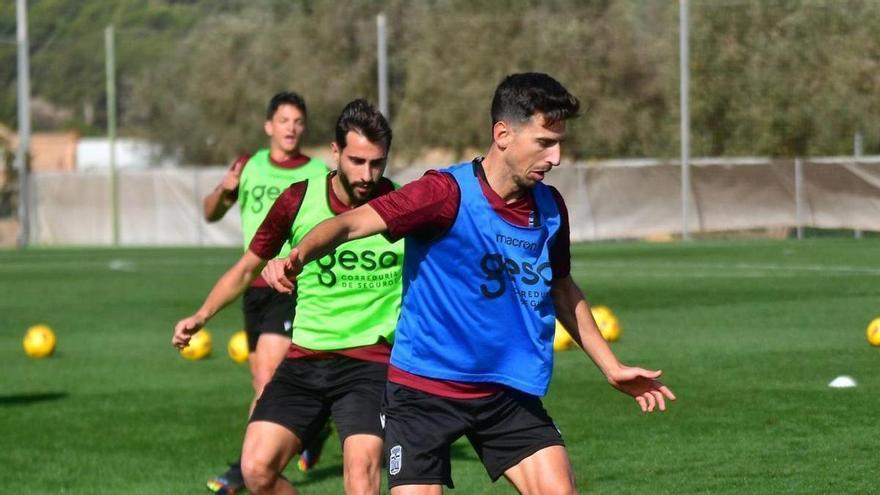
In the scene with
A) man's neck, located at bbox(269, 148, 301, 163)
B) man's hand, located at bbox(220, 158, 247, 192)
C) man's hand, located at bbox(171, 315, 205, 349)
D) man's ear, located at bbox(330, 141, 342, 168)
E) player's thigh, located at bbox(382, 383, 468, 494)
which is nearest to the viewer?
player's thigh, located at bbox(382, 383, 468, 494)

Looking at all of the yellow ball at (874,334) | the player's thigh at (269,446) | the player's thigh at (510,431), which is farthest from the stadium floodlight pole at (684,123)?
the player's thigh at (510,431)

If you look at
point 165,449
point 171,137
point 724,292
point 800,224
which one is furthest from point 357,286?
point 171,137

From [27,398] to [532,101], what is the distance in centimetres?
885

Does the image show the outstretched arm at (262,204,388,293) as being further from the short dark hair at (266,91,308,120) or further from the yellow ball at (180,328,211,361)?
the yellow ball at (180,328,211,361)

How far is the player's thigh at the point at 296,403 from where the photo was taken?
7.23 meters

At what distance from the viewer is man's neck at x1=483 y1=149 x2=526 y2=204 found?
571 cm

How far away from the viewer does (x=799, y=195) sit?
30953 mm

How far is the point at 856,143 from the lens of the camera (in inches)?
1292

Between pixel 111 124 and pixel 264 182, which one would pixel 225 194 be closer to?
pixel 264 182

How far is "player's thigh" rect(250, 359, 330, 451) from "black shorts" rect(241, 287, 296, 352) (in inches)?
72.3

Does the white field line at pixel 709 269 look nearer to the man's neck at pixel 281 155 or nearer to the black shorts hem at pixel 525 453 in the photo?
the man's neck at pixel 281 155

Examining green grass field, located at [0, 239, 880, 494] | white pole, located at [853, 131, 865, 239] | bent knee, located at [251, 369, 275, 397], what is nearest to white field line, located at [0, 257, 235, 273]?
green grass field, located at [0, 239, 880, 494]

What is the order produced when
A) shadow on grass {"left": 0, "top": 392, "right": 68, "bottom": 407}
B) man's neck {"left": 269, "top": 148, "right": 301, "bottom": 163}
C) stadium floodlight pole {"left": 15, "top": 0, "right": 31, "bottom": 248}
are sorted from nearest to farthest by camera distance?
1. man's neck {"left": 269, "top": 148, "right": 301, "bottom": 163}
2. shadow on grass {"left": 0, "top": 392, "right": 68, "bottom": 407}
3. stadium floodlight pole {"left": 15, "top": 0, "right": 31, "bottom": 248}

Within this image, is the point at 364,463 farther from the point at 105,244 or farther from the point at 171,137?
the point at 171,137
